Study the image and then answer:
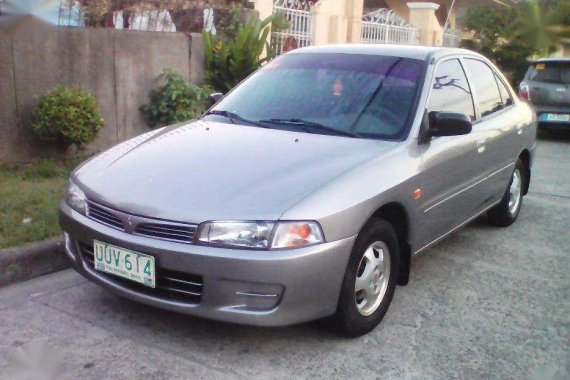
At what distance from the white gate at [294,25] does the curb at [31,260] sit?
6402 millimetres

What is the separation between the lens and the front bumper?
2719 millimetres

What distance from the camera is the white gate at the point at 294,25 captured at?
404 inches

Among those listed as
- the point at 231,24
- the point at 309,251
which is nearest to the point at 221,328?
the point at 309,251

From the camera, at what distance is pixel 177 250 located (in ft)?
9.11

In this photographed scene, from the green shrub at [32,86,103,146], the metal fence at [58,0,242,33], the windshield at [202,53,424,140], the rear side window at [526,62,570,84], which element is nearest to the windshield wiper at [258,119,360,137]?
the windshield at [202,53,424,140]

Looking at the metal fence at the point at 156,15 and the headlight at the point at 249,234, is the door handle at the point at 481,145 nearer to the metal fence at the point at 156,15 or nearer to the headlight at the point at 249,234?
the headlight at the point at 249,234

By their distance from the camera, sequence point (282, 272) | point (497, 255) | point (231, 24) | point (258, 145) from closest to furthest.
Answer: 1. point (282, 272)
2. point (258, 145)
3. point (497, 255)
4. point (231, 24)

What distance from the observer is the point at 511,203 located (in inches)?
219

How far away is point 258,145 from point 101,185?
0.85 m

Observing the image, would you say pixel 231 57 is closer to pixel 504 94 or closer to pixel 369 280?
pixel 504 94

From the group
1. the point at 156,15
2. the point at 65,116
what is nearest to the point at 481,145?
the point at 65,116

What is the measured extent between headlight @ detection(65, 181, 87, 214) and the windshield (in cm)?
115

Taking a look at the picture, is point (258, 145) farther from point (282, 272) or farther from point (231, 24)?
point (231, 24)

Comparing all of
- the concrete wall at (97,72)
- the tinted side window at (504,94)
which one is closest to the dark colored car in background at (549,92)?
the tinted side window at (504,94)
